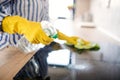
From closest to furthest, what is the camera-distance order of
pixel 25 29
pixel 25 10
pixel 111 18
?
1. pixel 25 29
2. pixel 25 10
3. pixel 111 18

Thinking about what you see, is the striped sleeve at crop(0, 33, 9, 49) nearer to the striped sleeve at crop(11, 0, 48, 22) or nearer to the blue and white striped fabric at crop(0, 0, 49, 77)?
the blue and white striped fabric at crop(0, 0, 49, 77)

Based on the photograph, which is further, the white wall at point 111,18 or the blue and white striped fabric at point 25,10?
the white wall at point 111,18

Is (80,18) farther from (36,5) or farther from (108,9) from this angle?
(36,5)

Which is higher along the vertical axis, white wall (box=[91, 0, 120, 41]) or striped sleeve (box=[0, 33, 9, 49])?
white wall (box=[91, 0, 120, 41])

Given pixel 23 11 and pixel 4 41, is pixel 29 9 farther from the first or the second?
pixel 4 41

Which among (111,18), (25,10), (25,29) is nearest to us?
(25,29)

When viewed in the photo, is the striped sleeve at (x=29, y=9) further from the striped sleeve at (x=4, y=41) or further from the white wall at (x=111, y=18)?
the white wall at (x=111, y=18)

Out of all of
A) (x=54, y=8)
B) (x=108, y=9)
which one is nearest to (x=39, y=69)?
(x=108, y=9)

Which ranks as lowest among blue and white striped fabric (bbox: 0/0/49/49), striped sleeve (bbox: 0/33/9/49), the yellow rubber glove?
striped sleeve (bbox: 0/33/9/49)

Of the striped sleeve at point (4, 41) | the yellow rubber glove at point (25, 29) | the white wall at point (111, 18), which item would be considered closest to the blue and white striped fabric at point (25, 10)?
the striped sleeve at point (4, 41)

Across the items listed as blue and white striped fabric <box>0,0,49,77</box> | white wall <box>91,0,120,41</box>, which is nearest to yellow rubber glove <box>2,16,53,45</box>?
blue and white striped fabric <box>0,0,49,77</box>

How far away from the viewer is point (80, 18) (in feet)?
11.1

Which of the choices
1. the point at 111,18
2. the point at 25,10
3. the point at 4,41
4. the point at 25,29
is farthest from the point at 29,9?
the point at 111,18

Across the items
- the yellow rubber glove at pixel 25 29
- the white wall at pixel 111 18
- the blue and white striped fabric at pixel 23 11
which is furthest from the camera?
the white wall at pixel 111 18
